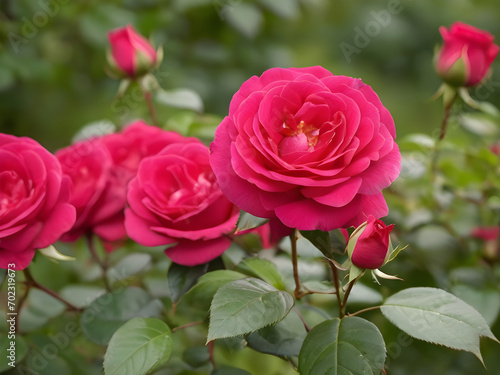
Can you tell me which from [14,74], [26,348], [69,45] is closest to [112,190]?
[26,348]

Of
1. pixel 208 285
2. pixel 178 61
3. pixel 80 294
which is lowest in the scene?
pixel 178 61

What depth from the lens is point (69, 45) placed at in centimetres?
156

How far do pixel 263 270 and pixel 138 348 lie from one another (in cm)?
15

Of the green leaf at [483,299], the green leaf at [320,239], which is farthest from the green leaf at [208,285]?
the green leaf at [483,299]

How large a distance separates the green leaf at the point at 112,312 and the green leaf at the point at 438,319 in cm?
27

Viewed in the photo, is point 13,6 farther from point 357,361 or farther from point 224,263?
point 357,361

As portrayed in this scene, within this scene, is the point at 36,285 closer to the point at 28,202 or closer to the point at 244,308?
the point at 28,202

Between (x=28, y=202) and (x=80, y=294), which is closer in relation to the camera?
(x=28, y=202)

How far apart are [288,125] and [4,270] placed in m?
0.34

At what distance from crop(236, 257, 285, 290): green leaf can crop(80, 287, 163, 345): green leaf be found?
0.41 feet

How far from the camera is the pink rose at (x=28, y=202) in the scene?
54 centimetres

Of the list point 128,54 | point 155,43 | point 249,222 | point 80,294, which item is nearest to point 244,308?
point 249,222

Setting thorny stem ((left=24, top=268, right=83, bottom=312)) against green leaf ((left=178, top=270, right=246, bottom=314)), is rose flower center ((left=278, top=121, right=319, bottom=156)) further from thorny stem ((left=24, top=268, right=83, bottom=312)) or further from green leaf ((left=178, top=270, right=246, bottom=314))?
thorny stem ((left=24, top=268, right=83, bottom=312))

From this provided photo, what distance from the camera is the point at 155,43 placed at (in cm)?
145
